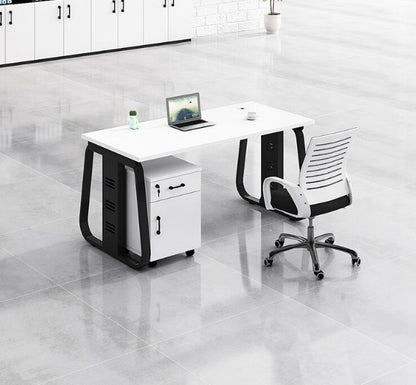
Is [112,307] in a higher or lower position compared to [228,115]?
lower

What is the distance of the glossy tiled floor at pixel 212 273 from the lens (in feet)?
17.0

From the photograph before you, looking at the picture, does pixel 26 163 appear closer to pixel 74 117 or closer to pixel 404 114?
pixel 74 117

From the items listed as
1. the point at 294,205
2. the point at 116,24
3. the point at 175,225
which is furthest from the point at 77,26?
the point at 294,205

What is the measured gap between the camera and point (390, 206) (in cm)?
743

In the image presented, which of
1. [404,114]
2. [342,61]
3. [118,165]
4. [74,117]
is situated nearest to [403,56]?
[342,61]

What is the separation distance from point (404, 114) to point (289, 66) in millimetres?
2466

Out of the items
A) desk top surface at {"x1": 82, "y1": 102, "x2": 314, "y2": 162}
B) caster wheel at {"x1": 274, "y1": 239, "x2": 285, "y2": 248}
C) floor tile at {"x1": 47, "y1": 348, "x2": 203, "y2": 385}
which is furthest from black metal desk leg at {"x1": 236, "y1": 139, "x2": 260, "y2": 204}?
floor tile at {"x1": 47, "y1": 348, "x2": 203, "y2": 385}

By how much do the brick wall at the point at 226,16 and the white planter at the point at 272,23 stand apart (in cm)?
28

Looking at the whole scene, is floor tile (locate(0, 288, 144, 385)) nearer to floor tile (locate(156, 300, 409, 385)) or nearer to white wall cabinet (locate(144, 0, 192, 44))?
floor tile (locate(156, 300, 409, 385))

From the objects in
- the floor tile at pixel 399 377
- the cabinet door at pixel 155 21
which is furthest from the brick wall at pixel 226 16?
the floor tile at pixel 399 377

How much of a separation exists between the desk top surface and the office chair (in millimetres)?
558

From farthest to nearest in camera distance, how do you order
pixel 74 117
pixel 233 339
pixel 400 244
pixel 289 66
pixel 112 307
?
pixel 289 66 < pixel 74 117 < pixel 400 244 < pixel 112 307 < pixel 233 339

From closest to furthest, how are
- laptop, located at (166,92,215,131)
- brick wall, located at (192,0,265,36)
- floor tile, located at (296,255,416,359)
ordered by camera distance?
floor tile, located at (296,255,416,359)
laptop, located at (166,92,215,131)
brick wall, located at (192,0,265,36)

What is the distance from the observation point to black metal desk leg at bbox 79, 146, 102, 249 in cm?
662
